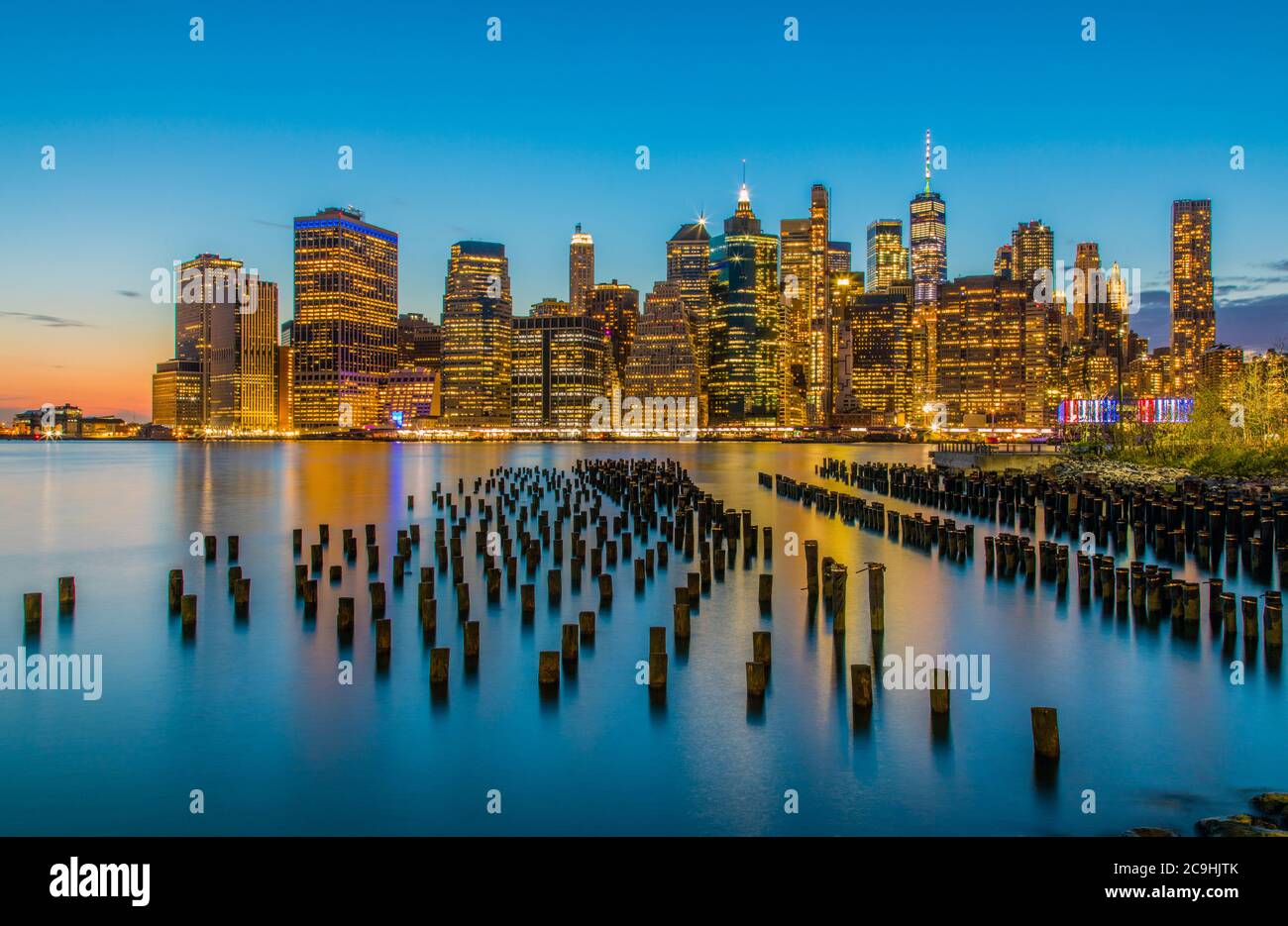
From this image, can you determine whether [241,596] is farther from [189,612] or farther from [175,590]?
[175,590]

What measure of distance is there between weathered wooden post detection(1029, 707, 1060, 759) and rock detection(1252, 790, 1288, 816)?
2193 millimetres

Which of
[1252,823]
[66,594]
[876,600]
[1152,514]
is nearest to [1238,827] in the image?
[1252,823]

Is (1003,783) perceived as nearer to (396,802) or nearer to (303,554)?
(396,802)

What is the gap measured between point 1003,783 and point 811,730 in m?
2.67

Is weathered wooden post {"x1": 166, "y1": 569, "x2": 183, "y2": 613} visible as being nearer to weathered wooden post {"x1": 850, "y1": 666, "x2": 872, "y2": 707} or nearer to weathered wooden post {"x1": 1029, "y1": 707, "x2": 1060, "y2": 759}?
weathered wooden post {"x1": 850, "y1": 666, "x2": 872, "y2": 707}

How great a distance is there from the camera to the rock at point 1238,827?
8.48 meters

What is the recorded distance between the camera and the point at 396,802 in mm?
10789

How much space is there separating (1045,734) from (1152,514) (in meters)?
23.2

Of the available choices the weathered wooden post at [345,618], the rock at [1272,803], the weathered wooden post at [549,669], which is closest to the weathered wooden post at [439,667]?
the weathered wooden post at [549,669]

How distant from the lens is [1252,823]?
29.7ft

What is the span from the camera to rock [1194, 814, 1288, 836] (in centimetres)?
848

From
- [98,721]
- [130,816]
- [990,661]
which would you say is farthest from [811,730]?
[98,721]

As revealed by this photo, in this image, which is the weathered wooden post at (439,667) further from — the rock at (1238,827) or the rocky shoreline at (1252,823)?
the rock at (1238,827)
